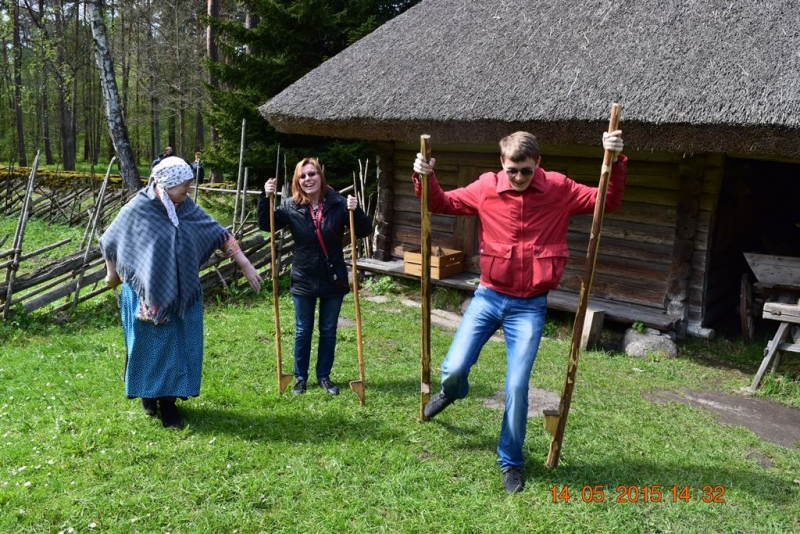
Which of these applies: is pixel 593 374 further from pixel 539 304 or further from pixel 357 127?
pixel 357 127

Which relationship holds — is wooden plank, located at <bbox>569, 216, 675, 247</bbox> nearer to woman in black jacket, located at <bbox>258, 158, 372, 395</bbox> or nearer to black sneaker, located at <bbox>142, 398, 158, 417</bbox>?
woman in black jacket, located at <bbox>258, 158, 372, 395</bbox>

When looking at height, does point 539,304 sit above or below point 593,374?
above

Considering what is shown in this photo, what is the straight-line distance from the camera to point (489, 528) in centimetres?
280

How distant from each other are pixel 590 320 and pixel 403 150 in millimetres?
3485

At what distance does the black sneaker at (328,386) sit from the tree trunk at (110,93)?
844cm

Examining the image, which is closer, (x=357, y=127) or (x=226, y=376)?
(x=226, y=376)

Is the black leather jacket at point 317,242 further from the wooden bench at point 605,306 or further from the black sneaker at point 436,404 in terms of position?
the wooden bench at point 605,306

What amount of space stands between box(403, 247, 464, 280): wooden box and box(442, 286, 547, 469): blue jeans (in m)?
4.17

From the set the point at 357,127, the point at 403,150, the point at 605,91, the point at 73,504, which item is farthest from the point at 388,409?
the point at 403,150

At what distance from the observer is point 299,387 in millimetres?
4324

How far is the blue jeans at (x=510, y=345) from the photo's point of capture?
3.01 meters
